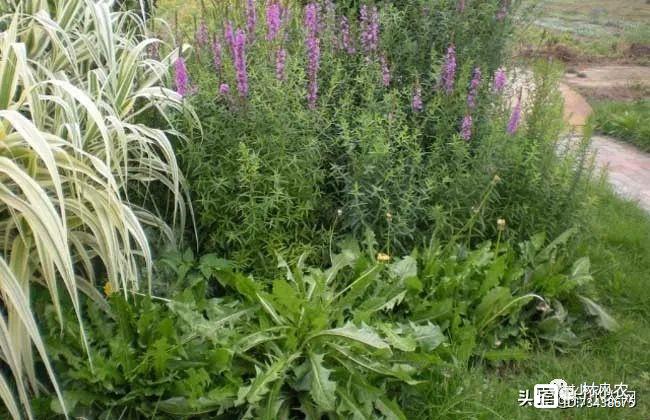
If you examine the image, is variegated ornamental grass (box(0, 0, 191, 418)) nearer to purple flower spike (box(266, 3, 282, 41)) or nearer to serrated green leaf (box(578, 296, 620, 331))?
purple flower spike (box(266, 3, 282, 41))

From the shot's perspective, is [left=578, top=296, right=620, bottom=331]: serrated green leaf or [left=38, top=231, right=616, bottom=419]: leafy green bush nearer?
[left=38, top=231, right=616, bottom=419]: leafy green bush

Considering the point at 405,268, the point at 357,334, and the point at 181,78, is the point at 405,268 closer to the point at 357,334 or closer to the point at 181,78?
the point at 357,334

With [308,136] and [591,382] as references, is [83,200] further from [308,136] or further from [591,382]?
[591,382]

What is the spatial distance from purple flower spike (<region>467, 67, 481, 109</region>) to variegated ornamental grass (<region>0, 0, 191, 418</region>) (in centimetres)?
143

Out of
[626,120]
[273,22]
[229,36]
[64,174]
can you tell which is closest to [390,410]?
[64,174]

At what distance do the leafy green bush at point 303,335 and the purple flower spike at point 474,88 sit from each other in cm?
78

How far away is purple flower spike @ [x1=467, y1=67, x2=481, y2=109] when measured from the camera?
3525mm

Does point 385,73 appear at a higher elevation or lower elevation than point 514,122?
higher

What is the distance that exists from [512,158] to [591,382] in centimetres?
113

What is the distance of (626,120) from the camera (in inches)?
251

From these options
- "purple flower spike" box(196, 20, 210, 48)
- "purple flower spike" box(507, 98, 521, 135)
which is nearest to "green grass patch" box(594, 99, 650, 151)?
"purple flower spike" box(507, 98, 521, 135)

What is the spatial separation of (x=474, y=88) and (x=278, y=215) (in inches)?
51.1

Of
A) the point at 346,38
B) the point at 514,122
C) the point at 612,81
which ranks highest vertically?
the point at 346,38

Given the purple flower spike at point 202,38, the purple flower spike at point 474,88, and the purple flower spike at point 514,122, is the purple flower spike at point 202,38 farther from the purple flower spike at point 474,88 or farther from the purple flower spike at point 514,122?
the purple flower spike at point 514,122
